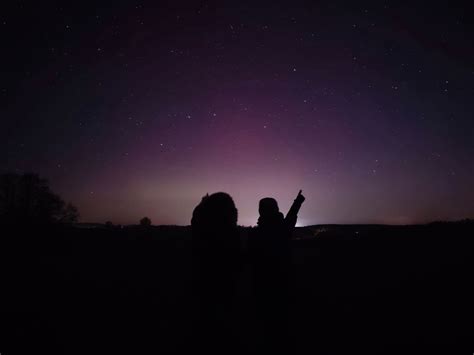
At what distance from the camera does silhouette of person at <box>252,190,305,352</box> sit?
4.72 m

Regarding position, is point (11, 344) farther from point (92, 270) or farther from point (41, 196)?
point (41, 196)

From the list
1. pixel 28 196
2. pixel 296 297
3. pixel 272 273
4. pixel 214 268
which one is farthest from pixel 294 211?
pixel 28 196

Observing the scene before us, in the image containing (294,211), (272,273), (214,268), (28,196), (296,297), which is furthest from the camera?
(28,196)

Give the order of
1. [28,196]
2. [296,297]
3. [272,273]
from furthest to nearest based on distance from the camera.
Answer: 1. [28,196]
2. [296,297]
3. [272,273]

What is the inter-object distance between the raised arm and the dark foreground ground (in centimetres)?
113

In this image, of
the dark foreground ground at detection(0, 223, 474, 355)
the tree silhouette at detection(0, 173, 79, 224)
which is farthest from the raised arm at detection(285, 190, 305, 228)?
the tree silhouette at detection(0, 173, 79, 224)

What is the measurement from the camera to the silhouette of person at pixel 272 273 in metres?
4.72

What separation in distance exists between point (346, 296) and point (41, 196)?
35538mm

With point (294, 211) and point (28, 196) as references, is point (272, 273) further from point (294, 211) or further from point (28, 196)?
point (28, 196)

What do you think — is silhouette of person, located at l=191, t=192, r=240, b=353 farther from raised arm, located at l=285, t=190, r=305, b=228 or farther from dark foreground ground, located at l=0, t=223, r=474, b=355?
raised arm, located at l=285, t=190, r=305, b=228

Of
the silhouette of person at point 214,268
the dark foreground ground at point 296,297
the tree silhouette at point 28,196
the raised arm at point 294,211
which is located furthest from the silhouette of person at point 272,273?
the tree silhouette at point 28,196

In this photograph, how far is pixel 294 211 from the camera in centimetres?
516

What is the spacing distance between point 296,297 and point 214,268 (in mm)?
7601

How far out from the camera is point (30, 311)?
28.2 feet
